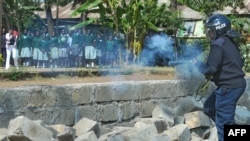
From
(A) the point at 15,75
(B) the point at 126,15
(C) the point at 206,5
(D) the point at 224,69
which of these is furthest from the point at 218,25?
(C) the point at 206,5

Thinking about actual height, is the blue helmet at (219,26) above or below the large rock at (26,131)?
above

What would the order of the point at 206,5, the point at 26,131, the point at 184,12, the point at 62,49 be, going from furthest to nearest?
the point at 184,12 → the point at 62,49 → the point at 206,5 → the point at 26,131

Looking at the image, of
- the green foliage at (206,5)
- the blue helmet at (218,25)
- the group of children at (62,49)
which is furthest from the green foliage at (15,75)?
the group of children at (62,49)

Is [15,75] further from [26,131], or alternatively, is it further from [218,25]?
[218,25]

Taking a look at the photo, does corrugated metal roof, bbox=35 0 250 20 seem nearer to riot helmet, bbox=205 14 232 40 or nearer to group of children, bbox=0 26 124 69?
group of children, bbox=0 26 124 69

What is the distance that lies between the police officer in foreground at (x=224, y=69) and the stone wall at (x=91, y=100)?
6.08 feet

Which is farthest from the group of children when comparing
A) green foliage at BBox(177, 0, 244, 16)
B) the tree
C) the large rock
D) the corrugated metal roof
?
the large rock

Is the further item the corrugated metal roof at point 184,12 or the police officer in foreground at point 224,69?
the corrugated metal roof at point 184,12

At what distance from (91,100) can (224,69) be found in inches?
86.3

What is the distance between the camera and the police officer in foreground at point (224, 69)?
24.3 feet

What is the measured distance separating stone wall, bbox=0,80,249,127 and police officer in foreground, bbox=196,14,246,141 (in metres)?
1.85

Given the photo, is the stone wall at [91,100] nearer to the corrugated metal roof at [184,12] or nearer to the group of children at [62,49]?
the group of children at [62,49]

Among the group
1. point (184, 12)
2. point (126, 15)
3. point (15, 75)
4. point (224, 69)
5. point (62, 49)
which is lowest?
point (15, 75)

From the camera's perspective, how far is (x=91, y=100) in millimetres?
8883
